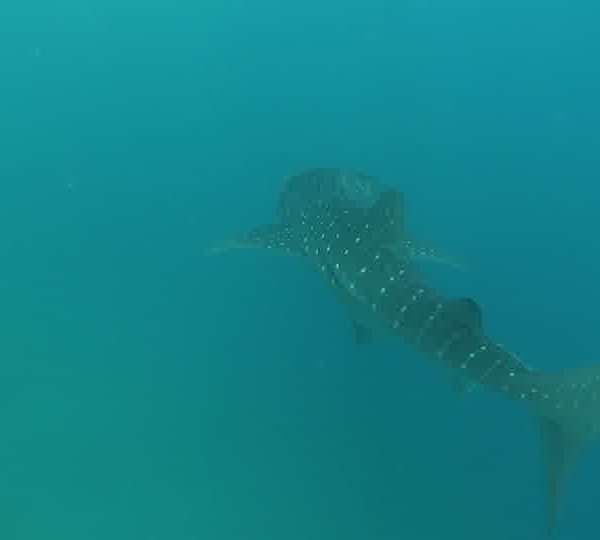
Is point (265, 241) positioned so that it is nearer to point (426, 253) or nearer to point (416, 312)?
point (426, 253)

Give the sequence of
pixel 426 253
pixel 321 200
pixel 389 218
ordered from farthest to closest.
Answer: pixel 426 253 < pixel 321 200 < pixel 389 218

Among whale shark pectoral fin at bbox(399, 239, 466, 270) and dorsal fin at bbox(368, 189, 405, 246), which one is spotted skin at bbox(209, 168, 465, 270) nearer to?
whale shark pectoral fin at bbox(399, 239, 466, 270)

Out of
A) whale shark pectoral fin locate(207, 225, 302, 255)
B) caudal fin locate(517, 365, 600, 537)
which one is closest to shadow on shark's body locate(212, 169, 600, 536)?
caudal fin locate(517, 365, 600, 537)

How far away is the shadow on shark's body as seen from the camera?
21.1ft

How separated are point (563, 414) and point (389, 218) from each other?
2.84 m

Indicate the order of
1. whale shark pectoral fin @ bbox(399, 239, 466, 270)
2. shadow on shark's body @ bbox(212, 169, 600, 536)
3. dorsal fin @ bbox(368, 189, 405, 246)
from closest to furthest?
shadow on shark's body @ bbox(212, 169, 600, 536)
dorsal fin @ bbox(368, 189, 405, 246)
whale shark pectoral fin @ bbox(399, 239, 466, 270)

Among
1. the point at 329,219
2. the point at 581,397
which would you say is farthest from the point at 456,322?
the point at 329,219

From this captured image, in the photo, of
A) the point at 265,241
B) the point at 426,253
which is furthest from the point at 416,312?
the point at 265,241

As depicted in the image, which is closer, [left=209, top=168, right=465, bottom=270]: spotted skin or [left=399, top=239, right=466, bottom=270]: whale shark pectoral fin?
[left=209, top=168, right=465, bottom=270]: spotted skin

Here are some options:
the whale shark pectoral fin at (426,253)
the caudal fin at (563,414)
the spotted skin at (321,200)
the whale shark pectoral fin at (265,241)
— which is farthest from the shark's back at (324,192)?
the caudal fin at (563,414)

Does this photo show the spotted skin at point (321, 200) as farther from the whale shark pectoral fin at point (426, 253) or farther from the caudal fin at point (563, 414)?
the caudal fin at point (563, 414)

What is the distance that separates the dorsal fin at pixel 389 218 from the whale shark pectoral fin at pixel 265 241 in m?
2.50

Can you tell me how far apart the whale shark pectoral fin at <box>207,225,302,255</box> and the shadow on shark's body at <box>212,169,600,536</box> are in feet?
0.73

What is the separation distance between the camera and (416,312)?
7137mm
